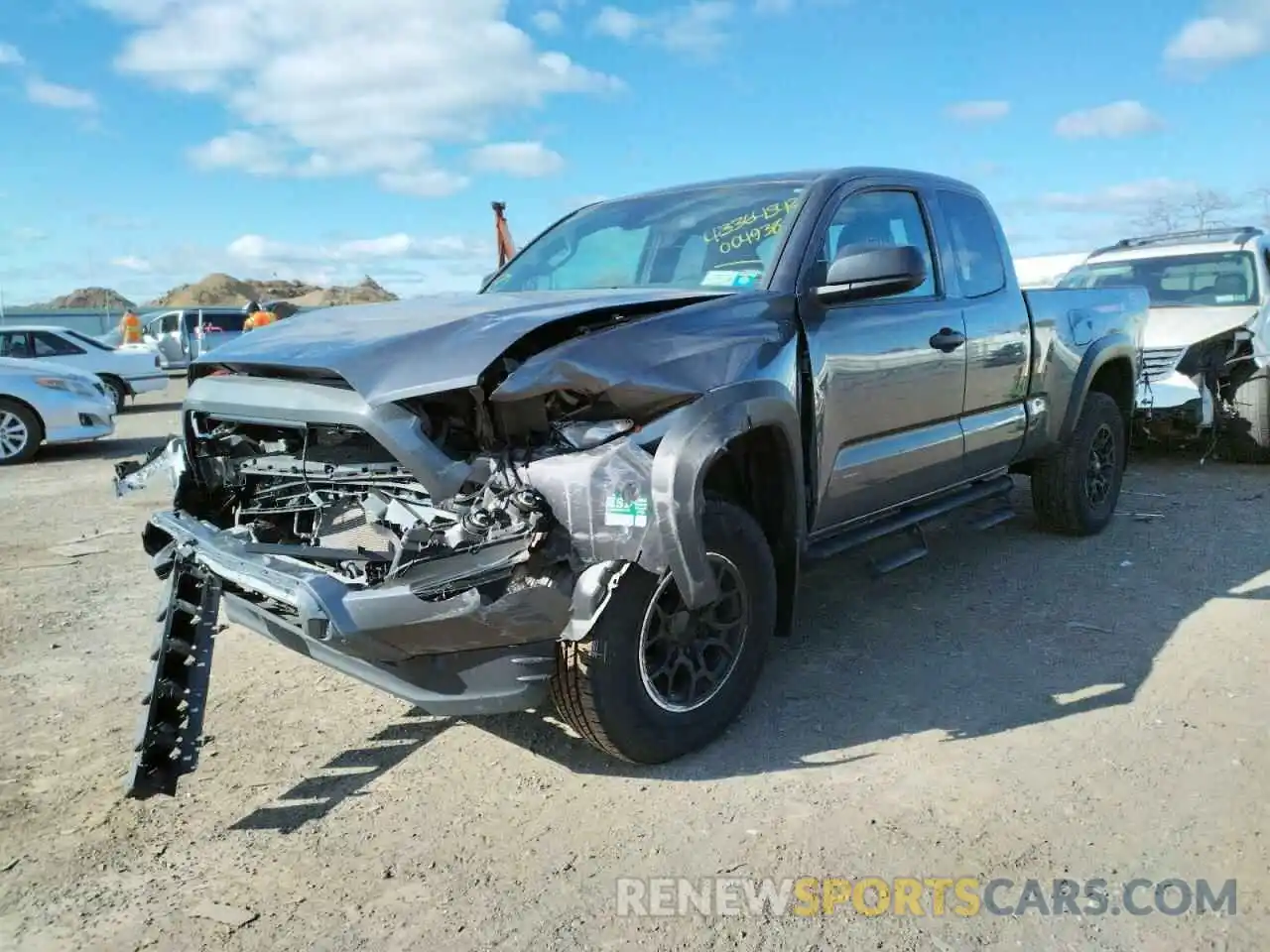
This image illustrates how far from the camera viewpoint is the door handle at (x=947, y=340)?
4418 mm

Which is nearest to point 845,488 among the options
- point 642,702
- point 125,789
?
point 642,702

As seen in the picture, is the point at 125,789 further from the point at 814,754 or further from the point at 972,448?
the point at 972,448

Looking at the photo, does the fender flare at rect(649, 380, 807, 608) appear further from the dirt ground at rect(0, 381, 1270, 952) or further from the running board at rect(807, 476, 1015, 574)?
the running board at rect(807, 476, 1015, 574)

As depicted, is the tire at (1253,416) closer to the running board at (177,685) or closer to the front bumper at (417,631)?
the front bumper at (417,631)

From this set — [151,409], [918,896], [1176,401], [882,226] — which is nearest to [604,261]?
[882,226]

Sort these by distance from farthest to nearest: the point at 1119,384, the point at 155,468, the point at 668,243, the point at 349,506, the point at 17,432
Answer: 1. the point at 17,432
2. the point at 1119,384
3. the point at 668,243
4. the point at 155,468
5. the point at 349,506

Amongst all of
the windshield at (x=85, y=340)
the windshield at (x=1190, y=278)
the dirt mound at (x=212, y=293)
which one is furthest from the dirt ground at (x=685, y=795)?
the dirt mound at (x=212, y=293)

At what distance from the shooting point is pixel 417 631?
109 inches

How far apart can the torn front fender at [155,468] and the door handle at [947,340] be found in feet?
10.3

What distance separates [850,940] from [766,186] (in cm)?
302

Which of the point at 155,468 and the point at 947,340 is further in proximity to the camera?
the point at 947,340

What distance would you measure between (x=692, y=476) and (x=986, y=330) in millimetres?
2638

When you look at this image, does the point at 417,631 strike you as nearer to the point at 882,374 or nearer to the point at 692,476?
the point at 692,476

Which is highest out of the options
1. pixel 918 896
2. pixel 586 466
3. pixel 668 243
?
pixel 668 243
